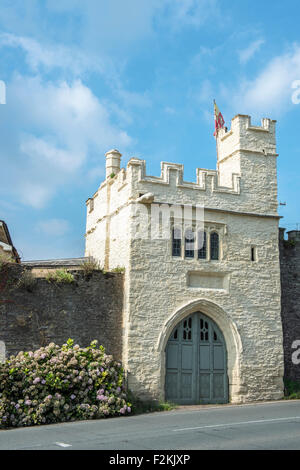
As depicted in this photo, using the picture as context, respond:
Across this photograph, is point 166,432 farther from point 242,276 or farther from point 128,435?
point 242,276

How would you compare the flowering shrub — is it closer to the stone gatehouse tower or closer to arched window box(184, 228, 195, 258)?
the stone gatehouse tower

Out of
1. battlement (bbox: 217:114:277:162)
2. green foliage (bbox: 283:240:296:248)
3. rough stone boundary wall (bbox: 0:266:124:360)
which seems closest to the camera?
rough stone boundary wall (bbox: 0:266:124:360)

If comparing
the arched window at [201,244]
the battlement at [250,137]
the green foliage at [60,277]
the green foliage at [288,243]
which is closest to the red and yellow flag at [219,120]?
the battlement at [250,137]

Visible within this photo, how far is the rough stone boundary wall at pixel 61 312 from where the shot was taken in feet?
47.8

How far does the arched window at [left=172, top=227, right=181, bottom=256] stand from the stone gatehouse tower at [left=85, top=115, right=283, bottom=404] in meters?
0.04

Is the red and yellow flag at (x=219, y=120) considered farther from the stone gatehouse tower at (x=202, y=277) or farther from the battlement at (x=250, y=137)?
the stone gatehouse tower at (x=202, y=277)

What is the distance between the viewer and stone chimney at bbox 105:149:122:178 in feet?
65.8

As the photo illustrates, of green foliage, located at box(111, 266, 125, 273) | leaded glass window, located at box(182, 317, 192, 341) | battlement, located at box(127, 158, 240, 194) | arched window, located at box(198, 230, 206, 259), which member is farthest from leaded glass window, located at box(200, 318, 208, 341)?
battlement, located at box(127, 158, 240, 194)

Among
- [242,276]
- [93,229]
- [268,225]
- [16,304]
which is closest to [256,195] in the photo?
[268,225]

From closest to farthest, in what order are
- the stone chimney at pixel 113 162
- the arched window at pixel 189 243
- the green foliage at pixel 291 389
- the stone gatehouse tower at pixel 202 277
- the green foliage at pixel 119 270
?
the stone gatehouse tower at pixel 202 277 < the green foliage at pixel 119 270 < the arched window at pixel 189 243 < the green foliage at pixel 291 389 < the stone chimney at pixel 113 162

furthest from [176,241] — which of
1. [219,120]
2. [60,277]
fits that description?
[219,120]

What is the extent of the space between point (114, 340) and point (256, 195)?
22.7 feet

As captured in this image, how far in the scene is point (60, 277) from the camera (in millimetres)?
15320

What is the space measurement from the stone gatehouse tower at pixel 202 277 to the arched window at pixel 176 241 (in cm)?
4
